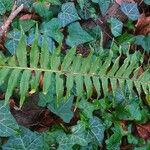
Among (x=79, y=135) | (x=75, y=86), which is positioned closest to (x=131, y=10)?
(x=75, y=86)

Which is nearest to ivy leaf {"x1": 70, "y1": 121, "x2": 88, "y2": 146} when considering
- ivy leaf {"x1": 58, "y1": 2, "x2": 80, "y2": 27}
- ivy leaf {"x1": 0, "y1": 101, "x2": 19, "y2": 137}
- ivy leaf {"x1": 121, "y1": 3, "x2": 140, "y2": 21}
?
ivy leaf {"x1": 0, "y1": 101, "x2": 19, "y2": 137}

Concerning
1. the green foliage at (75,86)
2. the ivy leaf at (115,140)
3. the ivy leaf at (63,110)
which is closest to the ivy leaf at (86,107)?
the green foliage at (75,86)

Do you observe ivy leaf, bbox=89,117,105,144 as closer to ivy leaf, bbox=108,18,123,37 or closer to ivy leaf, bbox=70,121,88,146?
ivy leaf, bbox=70,121,88,146

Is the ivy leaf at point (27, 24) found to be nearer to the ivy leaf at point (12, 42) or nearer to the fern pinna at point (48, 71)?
the ivy leaf at point (12, 42)

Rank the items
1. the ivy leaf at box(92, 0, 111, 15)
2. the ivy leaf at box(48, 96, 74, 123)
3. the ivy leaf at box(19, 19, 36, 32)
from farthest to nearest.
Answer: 1. the ivy leaf at box(92, 0, 111, 15)
2. the ivy leaf at box(19, 19, 36, 32)
3. the ivy leaf at box(48, 96, 74, 123)

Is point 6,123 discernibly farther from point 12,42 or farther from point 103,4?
point 103,4

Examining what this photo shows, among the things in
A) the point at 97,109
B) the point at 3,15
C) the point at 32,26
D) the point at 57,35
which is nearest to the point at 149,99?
the point at 97,109
